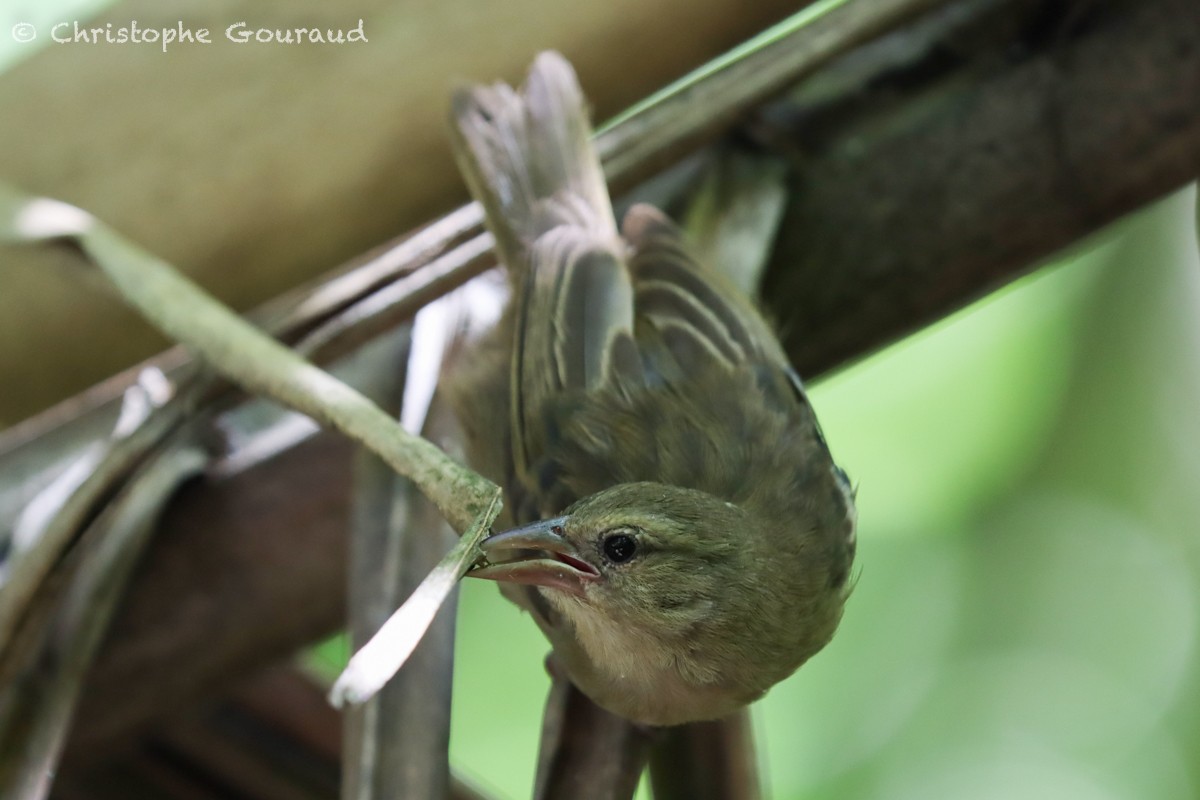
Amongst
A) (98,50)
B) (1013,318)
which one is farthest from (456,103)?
(1013,318)

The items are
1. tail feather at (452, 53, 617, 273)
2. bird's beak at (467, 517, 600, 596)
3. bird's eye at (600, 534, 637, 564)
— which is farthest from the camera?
tail feather at (452, 53, 617, 273)

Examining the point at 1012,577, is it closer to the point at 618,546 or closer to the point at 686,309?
the point at 686,309

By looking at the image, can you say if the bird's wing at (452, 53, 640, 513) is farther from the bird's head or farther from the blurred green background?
the blurred green background

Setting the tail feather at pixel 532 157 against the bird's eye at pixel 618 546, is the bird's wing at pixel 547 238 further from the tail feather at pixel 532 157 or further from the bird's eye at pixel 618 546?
the bird's eye at pixel 618 546

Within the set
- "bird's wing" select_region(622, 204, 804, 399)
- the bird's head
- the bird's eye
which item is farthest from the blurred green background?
the bird's eye

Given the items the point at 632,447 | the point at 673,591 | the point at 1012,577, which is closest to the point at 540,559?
the point at 673,591

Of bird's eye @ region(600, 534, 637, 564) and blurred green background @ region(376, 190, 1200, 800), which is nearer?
bird's eye @ region(600, 534, 637, 564)

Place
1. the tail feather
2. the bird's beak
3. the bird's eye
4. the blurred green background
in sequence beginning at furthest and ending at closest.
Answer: the blurred green background, the tail feather, the bird's eye, the bird's beak
